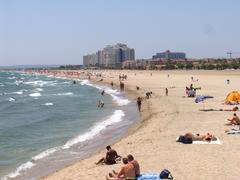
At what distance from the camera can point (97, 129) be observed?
26312 mm

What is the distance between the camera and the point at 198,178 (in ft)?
41.8

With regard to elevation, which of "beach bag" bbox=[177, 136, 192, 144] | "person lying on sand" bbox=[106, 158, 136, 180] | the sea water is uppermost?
"person lying on sand" bbox=[106, 158, 136, 180]

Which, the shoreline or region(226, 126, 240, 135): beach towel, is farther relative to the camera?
region(226, 126, 240, 135): beach towel

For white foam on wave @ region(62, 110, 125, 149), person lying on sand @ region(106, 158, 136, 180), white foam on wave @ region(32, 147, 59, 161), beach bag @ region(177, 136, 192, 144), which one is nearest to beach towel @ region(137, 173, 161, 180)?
person lying on sand @ region(106, 158, 136, 180)

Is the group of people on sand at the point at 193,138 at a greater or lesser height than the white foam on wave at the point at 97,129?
greater

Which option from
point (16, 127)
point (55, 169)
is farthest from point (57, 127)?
point (55, 169)

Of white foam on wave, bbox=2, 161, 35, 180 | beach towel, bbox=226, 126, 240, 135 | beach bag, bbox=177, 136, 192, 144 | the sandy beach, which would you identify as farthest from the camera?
beach towel, bbox=226, 126, 240, 135

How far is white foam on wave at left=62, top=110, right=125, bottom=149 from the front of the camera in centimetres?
2234

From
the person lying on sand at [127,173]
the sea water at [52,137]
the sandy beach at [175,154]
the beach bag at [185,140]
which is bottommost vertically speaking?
the sea water at [52,137]

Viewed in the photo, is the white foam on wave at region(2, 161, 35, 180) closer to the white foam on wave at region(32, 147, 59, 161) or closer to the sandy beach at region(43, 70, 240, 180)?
the white foam on wave at region(32, 147, 59, 161)

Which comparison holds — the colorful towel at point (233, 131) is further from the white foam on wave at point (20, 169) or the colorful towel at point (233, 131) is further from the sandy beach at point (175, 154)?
the white foam on wave at point (20, 169)

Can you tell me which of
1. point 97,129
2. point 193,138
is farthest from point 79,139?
point 193,138

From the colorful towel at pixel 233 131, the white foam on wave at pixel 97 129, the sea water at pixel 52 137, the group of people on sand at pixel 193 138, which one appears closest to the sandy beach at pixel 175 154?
the colorful towel at pixel 233 131

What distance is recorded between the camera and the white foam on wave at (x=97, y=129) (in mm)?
22337
